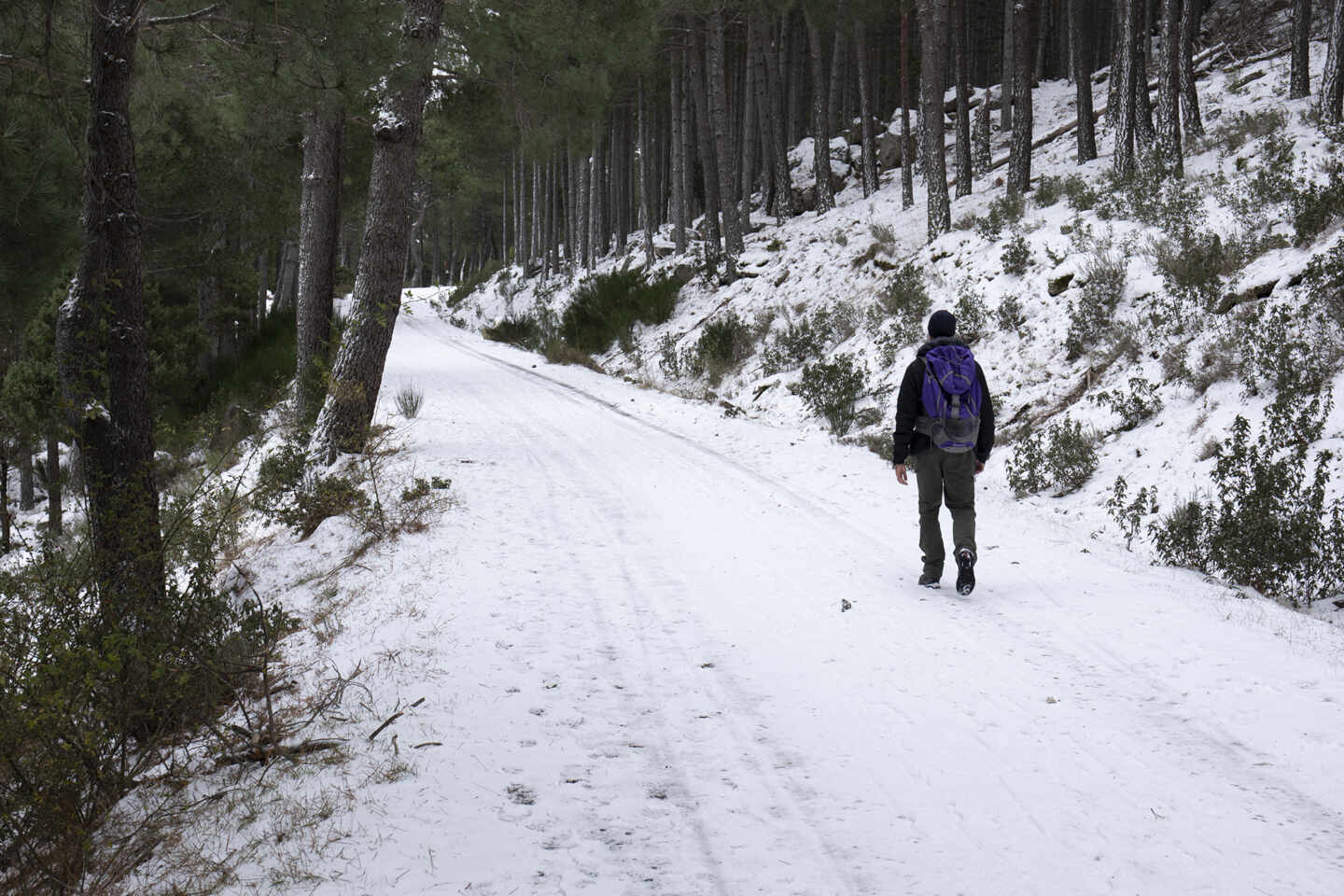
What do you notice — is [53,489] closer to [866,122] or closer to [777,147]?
[866,122]

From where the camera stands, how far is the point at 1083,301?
1070cm

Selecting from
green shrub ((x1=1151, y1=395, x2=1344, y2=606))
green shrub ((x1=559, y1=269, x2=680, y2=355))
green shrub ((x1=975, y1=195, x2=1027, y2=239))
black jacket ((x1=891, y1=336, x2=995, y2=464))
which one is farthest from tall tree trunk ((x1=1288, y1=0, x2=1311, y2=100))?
black jacket ((x1=891, y1=336, x2=995, y2=464))

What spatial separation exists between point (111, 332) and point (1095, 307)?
1019 cm

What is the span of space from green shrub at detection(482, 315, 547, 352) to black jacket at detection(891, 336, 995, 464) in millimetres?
19306

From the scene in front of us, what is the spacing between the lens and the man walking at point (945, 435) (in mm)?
5621

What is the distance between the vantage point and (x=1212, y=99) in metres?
22.0

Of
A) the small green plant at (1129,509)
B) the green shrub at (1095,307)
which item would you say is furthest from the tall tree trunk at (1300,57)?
the small green plant at (1129,509)

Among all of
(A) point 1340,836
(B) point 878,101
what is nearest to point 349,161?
(A) point 1340,836

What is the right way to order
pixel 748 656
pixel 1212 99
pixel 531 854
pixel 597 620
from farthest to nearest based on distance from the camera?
pixel 1212 99, pixel 597 620, pixel 748 656, pixel 531 854

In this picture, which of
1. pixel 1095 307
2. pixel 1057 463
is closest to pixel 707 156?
pixel 1095 307

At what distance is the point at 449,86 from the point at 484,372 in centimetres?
727

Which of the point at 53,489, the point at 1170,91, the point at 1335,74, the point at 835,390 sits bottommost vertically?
the point at 53,489

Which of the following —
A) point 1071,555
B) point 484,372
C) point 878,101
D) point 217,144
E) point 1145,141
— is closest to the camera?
point 1071,555

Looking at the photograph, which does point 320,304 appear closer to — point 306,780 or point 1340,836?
point 306,780
